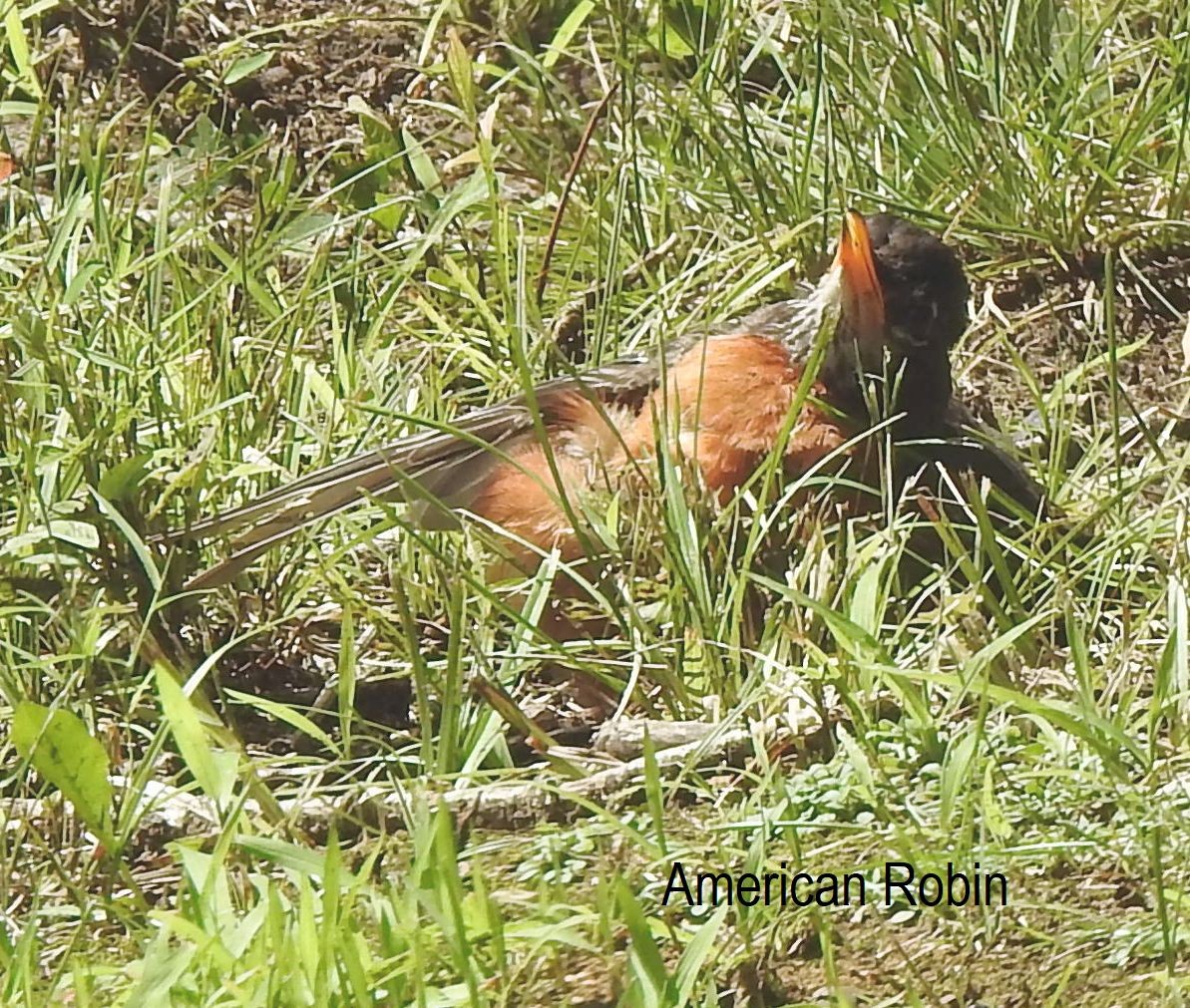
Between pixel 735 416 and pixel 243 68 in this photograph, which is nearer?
pixel 735 416

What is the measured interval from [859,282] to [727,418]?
0.46m

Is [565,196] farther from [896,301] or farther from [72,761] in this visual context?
[72,761]

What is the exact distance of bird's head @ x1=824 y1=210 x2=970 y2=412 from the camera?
4242 millimetres

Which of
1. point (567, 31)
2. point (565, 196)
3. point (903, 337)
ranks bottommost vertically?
point (903, 337)

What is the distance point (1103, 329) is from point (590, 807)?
2224 mm

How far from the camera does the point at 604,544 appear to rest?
142 inches

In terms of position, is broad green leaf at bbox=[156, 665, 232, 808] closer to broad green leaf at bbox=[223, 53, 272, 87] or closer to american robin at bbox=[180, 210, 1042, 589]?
american robin at bbox=[180, 210, 1042, 589]

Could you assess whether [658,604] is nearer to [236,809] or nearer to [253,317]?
[236,809]

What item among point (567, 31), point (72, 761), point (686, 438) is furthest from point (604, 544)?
point (567, 31)

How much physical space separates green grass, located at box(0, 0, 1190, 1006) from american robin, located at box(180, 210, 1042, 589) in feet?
0.32

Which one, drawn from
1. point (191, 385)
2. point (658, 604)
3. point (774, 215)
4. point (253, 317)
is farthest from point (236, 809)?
point (774, 215)

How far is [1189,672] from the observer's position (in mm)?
3135

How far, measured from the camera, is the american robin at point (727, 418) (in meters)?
3.81

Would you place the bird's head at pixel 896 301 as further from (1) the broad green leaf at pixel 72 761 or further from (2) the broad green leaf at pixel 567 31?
(1) the broad green leaf at pixel 72 761
